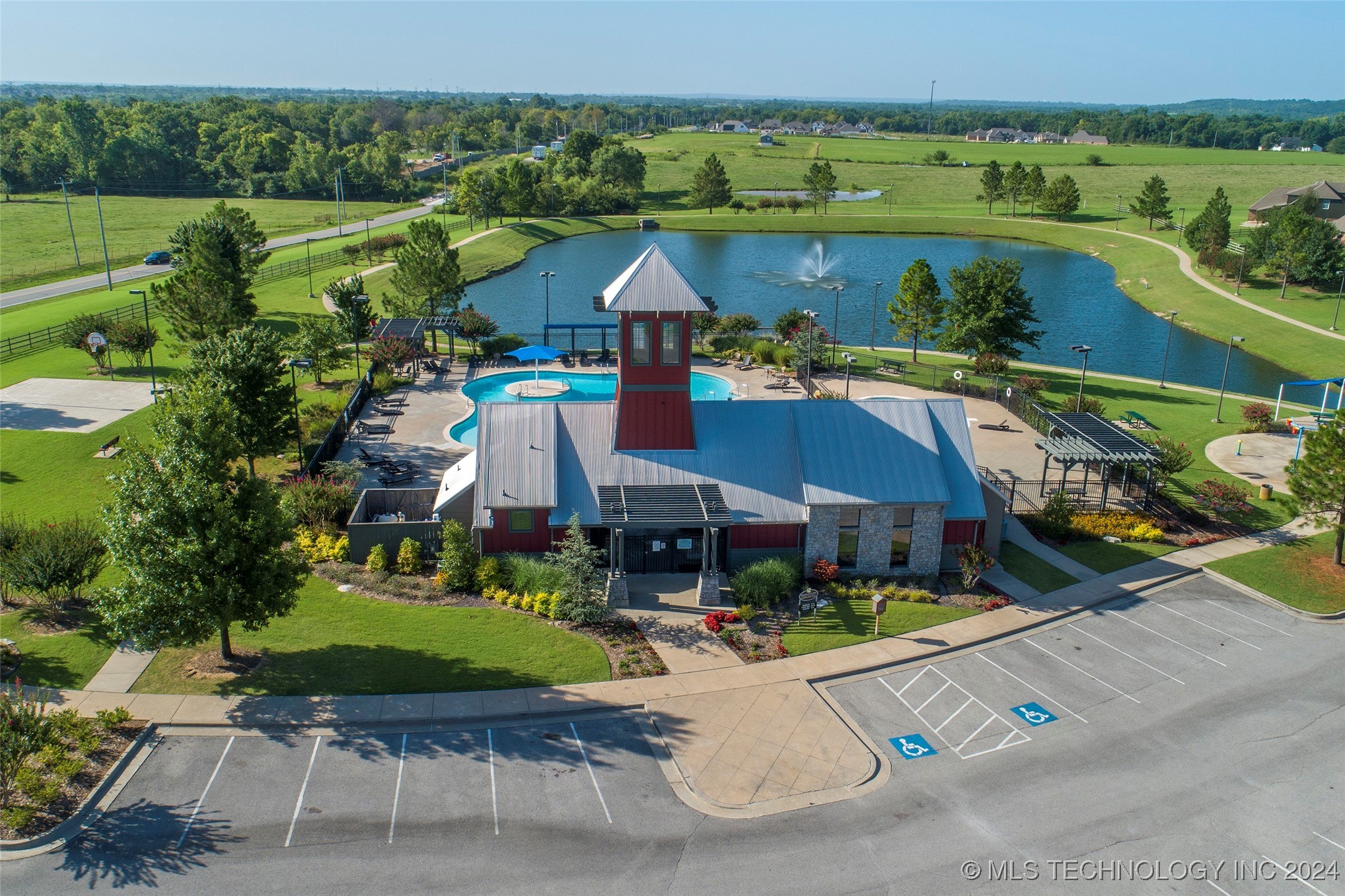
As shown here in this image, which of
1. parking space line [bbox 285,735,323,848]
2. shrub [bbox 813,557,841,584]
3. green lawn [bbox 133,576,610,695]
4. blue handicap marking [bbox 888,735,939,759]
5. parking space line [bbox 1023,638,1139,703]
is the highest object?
shrub [bbox 813,557,841,584]

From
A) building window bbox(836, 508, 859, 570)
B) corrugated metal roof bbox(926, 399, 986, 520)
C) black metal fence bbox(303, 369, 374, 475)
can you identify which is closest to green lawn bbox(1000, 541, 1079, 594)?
corrugated metal roof bbox(926, 399, 986, 520)

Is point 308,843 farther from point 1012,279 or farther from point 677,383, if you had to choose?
point 1012,279

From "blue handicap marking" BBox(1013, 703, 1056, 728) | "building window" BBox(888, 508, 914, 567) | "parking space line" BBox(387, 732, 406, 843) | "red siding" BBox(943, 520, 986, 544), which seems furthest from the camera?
"red siding" BBox(943, 520, 986, 544)

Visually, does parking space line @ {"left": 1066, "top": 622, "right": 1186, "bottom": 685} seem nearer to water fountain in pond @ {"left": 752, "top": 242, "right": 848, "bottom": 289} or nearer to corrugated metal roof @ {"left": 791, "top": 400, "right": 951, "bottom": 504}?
corrugated metal roof @ {"left": 791, "top": 400, "right": 951, "bottom": 504}

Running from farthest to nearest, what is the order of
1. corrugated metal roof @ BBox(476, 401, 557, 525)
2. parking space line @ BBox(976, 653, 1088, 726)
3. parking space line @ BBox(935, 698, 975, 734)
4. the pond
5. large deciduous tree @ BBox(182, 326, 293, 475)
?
the pond → large deciduous tree @ BBox(182, 326, 293, 475) → corrugated metal roof @ BBox(476, 401, 557, 525) → parking space line @ BBox(976, 653, 1088, 726) → parking space line @ BBox(935, 698, 975, 734)

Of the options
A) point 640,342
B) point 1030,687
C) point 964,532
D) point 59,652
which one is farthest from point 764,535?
point 59,652

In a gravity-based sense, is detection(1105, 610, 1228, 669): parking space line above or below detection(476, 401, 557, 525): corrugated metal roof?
below

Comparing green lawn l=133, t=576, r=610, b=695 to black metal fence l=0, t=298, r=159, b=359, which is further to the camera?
black metal fence l=0, t=298, r=159, b=359

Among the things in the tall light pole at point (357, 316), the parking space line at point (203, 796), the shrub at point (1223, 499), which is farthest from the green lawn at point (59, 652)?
the shrub at point (1223, 499)
